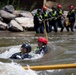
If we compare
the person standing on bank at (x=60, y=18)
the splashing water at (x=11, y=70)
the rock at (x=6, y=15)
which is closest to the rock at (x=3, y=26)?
the rock at (x=6, y=15)

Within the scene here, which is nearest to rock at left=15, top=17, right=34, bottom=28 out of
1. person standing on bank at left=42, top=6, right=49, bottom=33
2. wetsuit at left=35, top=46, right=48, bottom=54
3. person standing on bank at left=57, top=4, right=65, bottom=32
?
person standing on bank at left=42, top=6, right=49, bottom=33

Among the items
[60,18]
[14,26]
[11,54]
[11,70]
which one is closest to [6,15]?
[14,26]

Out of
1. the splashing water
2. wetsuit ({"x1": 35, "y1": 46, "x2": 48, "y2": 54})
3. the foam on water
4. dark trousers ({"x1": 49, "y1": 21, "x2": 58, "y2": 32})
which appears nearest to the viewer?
the splashing water

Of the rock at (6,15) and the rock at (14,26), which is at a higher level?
the rock at (6,15)

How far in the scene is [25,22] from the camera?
2417 centimetres

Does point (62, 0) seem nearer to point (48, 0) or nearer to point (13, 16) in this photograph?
point (48, 0)

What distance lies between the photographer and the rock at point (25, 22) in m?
23.9

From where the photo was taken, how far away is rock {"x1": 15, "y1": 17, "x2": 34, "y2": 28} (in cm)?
2386

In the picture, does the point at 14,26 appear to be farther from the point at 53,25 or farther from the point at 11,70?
the point at 11,70

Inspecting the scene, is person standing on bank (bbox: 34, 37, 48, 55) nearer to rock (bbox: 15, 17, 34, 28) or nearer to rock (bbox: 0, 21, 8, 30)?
rock (bbox: 0, 21, 8, 30)

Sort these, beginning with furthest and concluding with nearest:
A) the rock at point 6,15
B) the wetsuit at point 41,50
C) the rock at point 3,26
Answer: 1. the rock at point 6,15
2. the rock at point 3,26
3. the wetsuit at point 41,50

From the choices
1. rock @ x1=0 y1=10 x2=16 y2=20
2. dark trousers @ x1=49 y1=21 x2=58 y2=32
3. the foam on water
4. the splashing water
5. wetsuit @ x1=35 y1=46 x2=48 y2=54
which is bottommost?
dark trousers @ x1=49 y1=21 x2=58 y2=32

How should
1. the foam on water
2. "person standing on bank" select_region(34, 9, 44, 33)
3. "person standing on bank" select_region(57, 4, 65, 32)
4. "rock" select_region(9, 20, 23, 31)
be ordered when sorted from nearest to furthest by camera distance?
the foam on water < "person standing on bank" select_region(34, 9, 44, 33) < "rock" select_region(9, 20, 23, 31) < "person standing on bank" select_region(57, 4, 65, 32)

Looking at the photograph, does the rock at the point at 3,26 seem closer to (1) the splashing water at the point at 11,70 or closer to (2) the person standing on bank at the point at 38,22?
(2) the person standing on bank at the point at 38,22
